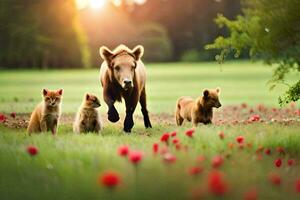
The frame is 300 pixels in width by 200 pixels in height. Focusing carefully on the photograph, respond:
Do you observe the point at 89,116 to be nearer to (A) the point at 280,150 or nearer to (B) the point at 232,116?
(A) the point at 280,150

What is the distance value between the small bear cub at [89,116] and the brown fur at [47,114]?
0.42 metres

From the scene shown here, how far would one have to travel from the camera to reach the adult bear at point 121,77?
35.9 ft

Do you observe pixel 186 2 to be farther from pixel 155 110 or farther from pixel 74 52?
pixel 155 110

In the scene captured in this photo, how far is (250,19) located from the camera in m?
9.53

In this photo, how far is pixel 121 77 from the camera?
10.8m

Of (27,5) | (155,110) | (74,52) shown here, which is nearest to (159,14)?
(74,52)

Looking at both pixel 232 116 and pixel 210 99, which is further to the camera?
pixel 232 116

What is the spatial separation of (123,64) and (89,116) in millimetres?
1094

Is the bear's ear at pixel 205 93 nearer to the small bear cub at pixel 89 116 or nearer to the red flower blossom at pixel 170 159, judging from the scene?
the small bear cub at pixel 89 116

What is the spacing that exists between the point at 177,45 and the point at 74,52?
24.2 m

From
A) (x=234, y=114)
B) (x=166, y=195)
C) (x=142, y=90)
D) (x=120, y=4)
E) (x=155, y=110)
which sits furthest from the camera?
(x=120, y=4)

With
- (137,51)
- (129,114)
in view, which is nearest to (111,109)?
(129,114)

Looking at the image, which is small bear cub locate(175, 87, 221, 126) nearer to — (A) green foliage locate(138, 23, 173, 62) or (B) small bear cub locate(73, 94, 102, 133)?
(B) small bear cub locate(73, 94, 102, 133)

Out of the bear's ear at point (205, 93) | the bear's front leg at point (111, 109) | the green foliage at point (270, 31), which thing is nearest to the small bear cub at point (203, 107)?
the bear's ear at point (205, 93)
